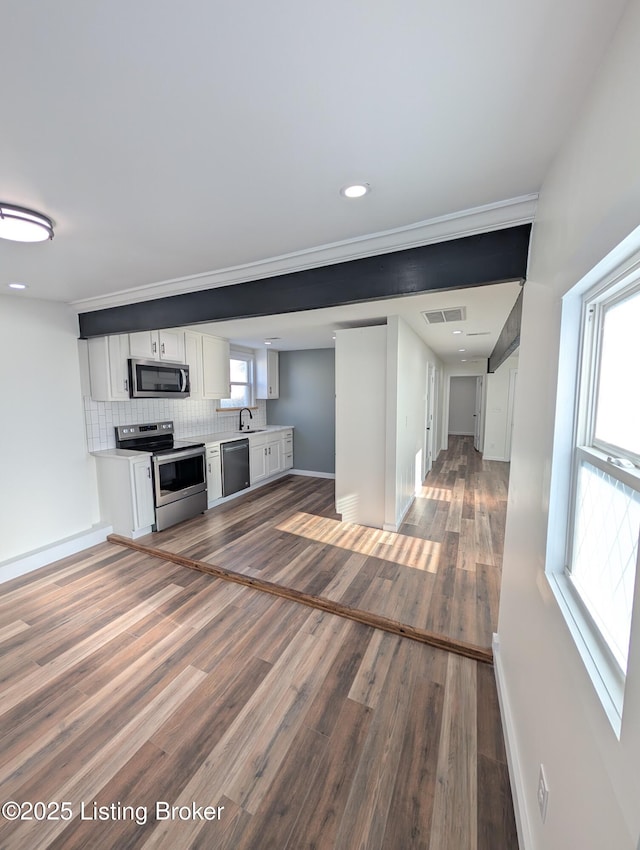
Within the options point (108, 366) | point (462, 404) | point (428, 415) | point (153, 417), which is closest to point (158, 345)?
point (108, 366)

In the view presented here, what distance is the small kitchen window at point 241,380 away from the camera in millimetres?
5750

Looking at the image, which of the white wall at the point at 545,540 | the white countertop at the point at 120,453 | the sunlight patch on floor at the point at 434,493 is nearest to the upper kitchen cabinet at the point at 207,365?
the white countertop at the point at 120,453

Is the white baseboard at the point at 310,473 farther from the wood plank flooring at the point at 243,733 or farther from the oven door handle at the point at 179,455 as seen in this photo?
the wood plank flooring at the point at 243,733

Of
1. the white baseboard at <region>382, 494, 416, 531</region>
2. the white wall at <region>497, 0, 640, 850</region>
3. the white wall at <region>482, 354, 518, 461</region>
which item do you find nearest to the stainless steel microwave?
the white baseboard at <region>382, 494, 416, 531</region>

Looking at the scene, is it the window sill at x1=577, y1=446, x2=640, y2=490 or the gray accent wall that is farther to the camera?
the gray accent wall

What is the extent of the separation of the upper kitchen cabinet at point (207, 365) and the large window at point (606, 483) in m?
4.27

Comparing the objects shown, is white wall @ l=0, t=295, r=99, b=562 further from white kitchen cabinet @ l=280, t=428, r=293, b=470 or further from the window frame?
the window frame

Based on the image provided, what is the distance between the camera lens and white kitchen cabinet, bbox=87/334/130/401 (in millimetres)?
3477

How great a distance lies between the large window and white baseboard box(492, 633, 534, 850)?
87cm

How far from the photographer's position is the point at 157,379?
13.0 ft

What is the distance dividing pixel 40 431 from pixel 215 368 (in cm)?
219

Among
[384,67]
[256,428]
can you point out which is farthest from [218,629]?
[256,428]

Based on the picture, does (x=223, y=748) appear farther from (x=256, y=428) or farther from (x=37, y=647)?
(x=256, y=428)

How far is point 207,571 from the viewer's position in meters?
3.03
